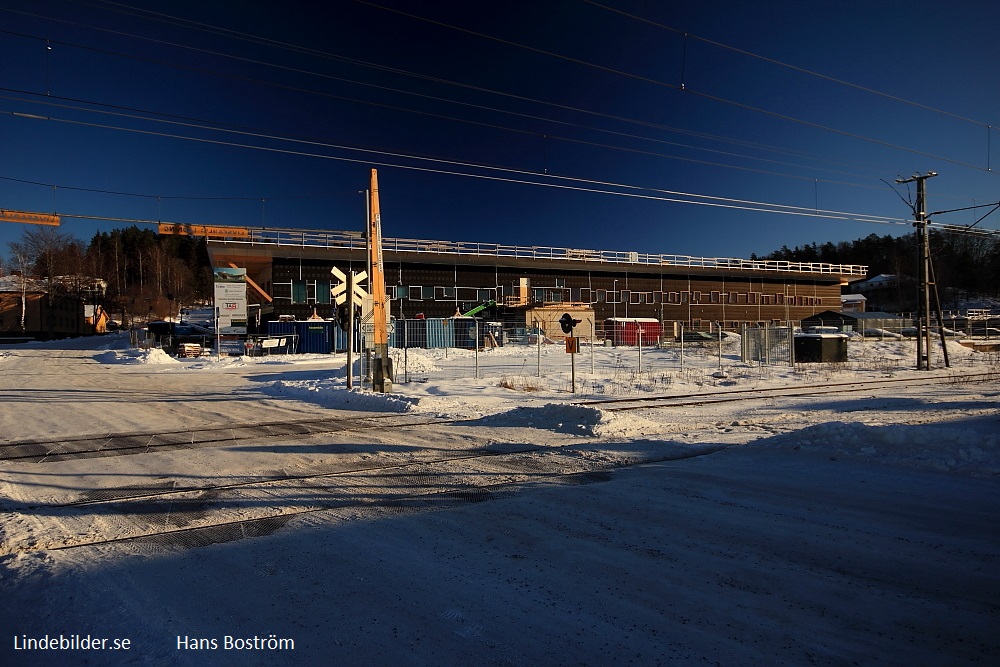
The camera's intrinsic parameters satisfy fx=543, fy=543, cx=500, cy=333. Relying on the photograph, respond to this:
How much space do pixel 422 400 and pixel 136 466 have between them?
7.86m

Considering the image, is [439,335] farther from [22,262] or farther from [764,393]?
[22,262]

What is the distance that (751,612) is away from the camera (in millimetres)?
3734

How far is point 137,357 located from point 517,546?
38456 millimetres

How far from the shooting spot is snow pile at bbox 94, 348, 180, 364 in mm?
33531

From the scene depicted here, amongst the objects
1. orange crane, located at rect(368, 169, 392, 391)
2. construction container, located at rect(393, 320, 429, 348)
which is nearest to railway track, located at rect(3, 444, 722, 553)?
orange crane, located at rect(368, 169, 392, 391)

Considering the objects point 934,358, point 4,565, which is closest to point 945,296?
point 934,358

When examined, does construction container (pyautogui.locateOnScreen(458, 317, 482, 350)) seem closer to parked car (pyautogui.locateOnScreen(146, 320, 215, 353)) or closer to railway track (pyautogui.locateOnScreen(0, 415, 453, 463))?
parked car (pyautogui.locateOnScreen(146, 320, 215, 353))

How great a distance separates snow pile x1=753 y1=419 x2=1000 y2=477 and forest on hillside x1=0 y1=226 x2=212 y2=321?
79.3 meters

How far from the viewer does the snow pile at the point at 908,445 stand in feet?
24.5

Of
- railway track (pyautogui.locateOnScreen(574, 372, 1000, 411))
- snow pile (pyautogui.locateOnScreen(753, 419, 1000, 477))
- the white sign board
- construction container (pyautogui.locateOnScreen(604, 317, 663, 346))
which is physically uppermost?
the white sign board

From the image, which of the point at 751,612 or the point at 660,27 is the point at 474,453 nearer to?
the point at 751,612

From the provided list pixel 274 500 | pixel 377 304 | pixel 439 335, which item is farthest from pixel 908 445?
pixel 439 335

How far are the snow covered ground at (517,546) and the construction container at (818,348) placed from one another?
72.1ft

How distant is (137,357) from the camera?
3525 cm
